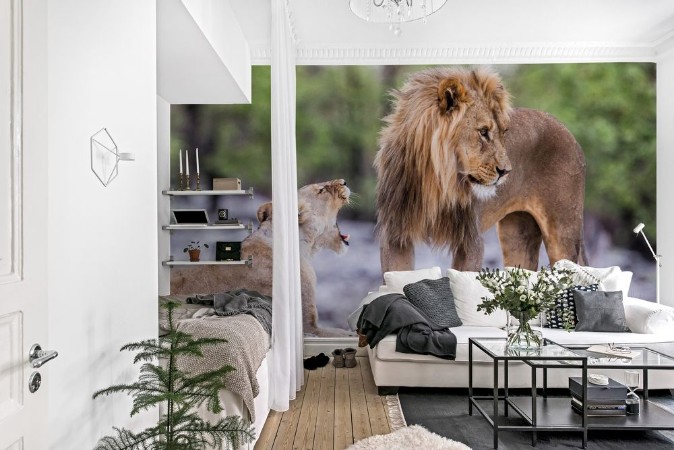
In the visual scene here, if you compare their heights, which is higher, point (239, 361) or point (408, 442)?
point (239, 361)

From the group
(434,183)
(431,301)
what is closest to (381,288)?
(431,301)

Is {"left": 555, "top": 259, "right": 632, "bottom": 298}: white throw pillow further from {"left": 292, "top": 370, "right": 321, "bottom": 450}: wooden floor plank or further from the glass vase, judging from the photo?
{"left": 292, "top": 370, "right": 321, "bottom": 450}: wooden floor plank

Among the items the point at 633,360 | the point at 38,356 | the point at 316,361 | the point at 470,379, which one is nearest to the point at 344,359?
the point at 316,361

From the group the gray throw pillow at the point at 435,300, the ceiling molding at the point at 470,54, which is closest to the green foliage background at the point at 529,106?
the ceiling molding at the point at 470,54

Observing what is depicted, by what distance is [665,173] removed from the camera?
4836 mm

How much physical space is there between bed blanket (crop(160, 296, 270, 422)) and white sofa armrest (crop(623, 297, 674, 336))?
10.0 ft

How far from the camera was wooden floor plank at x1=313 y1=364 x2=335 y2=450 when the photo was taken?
294 cm

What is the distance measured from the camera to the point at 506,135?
4.96 meters

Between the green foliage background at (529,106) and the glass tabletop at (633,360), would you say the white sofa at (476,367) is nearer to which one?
the glass tabletop at (633,360)

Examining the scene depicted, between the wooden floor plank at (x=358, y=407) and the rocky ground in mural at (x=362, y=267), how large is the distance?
684mm

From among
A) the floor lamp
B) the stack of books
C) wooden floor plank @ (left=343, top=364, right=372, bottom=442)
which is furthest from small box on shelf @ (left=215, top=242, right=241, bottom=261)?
the floor lamp

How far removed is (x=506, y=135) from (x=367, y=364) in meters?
2.63

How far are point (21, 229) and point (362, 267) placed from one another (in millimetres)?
3841

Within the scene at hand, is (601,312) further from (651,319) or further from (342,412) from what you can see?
(342,412)
